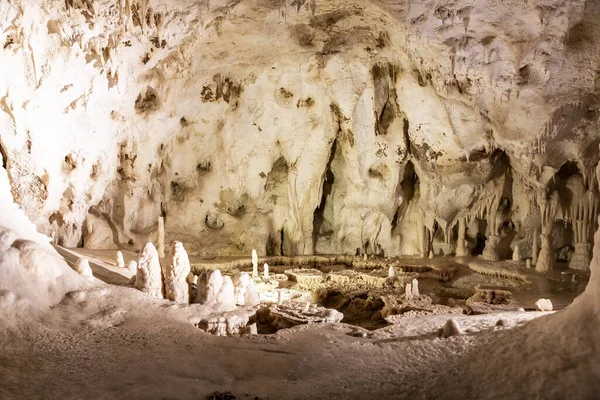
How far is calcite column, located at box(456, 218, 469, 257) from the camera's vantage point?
21828 millimetres

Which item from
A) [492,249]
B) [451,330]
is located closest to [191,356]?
[451,330]

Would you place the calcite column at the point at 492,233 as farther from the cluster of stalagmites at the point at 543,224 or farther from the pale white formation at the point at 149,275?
the pale white formation at the point at 149,275

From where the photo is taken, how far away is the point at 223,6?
1511 centimetres

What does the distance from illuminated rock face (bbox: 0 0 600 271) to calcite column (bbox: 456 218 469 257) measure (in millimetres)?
111

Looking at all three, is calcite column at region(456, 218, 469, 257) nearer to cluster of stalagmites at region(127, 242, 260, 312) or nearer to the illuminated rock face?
the illuminated rock face

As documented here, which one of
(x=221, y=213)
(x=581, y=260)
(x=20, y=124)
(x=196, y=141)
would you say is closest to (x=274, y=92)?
(x=196, y=141)

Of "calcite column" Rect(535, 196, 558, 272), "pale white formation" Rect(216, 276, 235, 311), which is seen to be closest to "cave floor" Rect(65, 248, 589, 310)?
"calcite column" Rect(535, 196, 558, 272)

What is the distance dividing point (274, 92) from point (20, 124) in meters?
10.0

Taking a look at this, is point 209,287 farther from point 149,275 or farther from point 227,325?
point 149,275

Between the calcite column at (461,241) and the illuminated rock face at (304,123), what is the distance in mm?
111

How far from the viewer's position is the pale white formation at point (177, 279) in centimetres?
963

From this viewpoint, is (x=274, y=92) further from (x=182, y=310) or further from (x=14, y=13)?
(x=182, y=310)

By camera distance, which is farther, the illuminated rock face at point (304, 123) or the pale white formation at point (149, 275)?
the illuminated rock face at point (304, 123)

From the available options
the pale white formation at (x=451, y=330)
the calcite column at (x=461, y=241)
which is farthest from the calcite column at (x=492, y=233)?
the pale white formation at (x=451, y=330)
